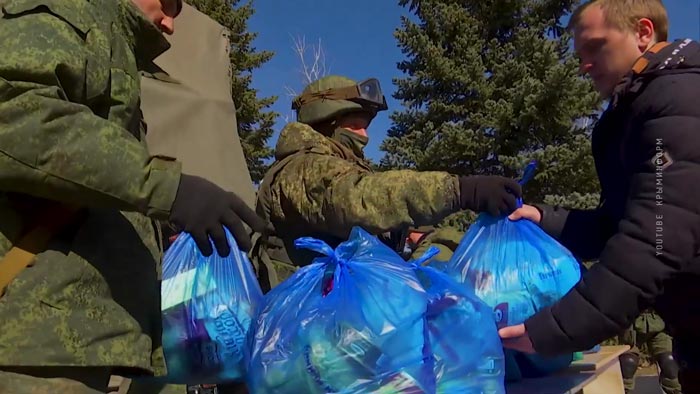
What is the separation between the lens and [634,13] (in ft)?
7.64

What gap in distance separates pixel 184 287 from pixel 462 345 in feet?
3.33

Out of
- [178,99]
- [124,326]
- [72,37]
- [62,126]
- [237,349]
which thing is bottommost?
[237,349]

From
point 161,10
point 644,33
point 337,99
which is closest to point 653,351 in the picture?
point 337,99

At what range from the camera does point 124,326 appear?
5.98ft

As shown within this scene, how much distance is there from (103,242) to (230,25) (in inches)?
744

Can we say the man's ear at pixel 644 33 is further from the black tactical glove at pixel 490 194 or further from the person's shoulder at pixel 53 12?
the person's shoulder at pixel 53 12

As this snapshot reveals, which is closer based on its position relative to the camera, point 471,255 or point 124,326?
point 124,326

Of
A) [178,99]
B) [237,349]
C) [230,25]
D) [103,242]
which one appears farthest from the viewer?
[230,25]

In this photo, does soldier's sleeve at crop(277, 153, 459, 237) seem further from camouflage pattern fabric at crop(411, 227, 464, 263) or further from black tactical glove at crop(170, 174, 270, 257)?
camouflage pattern fabric at crop(411, 227, 464, 263)

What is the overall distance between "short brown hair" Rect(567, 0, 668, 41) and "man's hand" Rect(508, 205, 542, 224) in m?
0.77

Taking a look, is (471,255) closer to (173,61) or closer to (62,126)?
(62,126)

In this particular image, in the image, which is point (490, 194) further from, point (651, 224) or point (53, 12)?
point (53, 12)

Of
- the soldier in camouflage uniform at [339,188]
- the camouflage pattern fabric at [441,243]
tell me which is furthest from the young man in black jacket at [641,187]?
the camouflage pattern fabric at [441,243]

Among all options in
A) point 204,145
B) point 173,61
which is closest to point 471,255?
point 204,145
